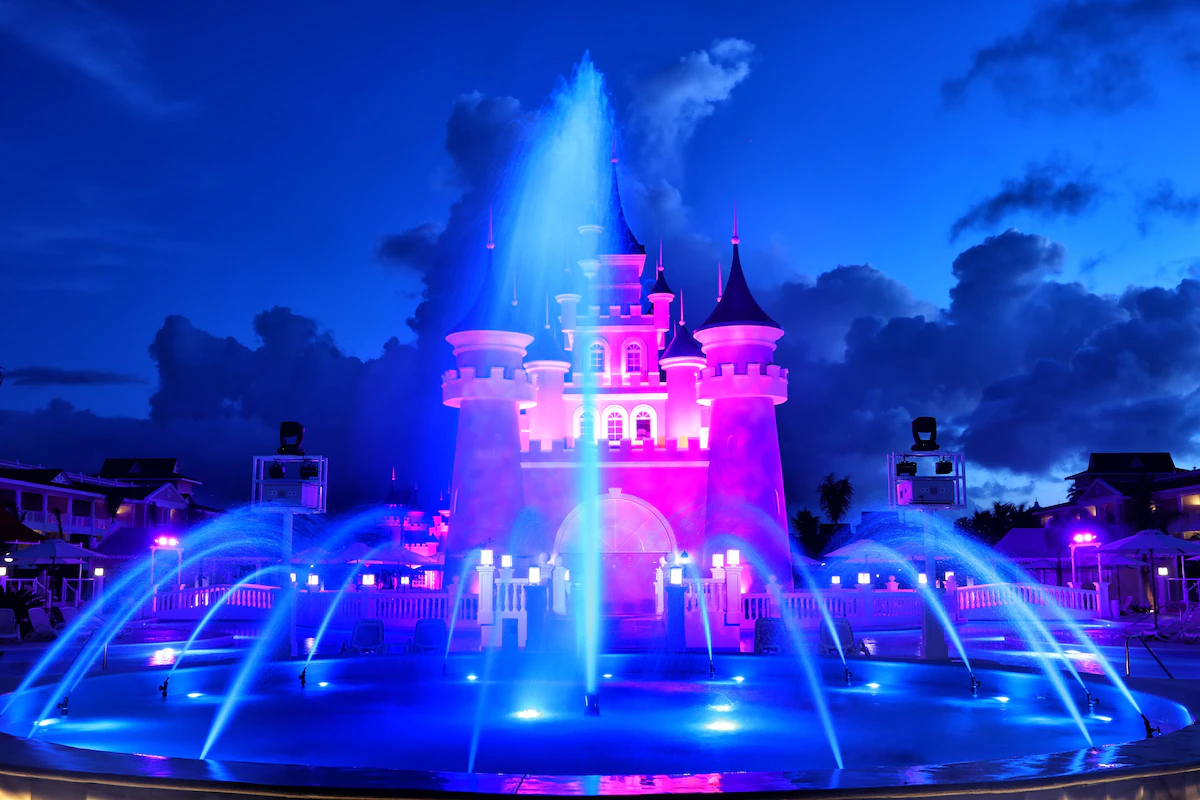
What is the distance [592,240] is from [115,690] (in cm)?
3043

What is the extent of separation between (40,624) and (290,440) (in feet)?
27.6

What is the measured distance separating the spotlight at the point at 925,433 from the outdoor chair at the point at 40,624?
59.9ft

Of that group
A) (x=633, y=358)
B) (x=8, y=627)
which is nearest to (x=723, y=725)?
(x=8, y=627)

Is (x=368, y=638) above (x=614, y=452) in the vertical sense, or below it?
below

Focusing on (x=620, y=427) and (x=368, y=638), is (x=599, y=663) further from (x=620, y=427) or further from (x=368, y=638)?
(x=620, y=427)

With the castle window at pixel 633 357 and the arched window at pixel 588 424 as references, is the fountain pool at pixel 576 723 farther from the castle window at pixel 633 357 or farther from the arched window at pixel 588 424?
the castle window at pixel 633 357

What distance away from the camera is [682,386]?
40969mm

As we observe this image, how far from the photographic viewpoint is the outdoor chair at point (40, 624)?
2331 centimetres

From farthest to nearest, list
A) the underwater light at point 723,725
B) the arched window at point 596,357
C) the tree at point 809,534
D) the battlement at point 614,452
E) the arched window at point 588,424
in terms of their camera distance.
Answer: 1. the tree at point 809,534
2. the arched window at point 596,357
3. the arched window at point 588,424
4. the battlement at point 614,452
5. the underwater light at point 723,725

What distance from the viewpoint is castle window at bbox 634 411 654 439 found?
40.8m

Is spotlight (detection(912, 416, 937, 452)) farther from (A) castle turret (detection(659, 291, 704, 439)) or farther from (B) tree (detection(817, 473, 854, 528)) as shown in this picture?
(B) tree (detection(817, 473, 854, 528))

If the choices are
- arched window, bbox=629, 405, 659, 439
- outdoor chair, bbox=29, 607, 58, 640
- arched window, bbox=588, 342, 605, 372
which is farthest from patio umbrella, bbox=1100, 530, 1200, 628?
outdoor chair, bbox=29, 607, 58, 640

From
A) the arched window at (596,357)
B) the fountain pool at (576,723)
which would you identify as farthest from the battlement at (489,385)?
the fountain pool at (576,723)

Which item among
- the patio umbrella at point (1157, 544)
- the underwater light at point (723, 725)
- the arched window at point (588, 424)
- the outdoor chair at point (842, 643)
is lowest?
the underwater light at point (723, 725)
